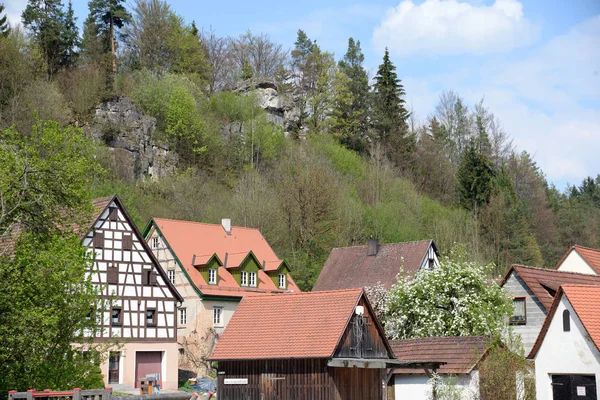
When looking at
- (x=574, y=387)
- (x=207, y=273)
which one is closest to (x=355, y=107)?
(x=207, y=273)

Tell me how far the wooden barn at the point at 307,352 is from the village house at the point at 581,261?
1679 cm

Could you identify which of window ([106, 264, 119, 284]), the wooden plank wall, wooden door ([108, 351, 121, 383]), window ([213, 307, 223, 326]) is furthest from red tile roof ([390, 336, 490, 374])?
window ([213, 307, 223, 326])

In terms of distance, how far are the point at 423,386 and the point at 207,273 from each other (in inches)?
760

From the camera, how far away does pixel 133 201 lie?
62.8m

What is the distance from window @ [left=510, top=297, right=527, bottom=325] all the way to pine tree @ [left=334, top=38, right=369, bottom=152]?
4575cm

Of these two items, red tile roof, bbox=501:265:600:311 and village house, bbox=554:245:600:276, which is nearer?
red tile roof, bbox=501:265:600:311

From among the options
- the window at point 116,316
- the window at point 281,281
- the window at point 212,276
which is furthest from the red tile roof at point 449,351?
the window at point 281,281

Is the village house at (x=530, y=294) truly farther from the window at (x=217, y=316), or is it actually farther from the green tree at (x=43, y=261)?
the green tree at (x=43, y=261)

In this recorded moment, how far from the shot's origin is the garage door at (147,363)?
1593 inches

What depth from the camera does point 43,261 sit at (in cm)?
2666

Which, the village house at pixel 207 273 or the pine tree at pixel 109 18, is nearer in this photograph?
the village house at pixel 207 273

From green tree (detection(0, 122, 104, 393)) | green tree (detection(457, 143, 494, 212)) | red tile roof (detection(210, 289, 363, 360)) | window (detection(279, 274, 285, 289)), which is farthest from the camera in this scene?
green tree (detection(457, 143, 494, 212))

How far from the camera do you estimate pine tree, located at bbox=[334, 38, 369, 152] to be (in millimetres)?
84375

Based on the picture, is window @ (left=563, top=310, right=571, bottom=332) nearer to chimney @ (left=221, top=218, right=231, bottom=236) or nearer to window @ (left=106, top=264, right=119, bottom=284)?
window @ (left=106, top=264, right=119, bottom=284)
